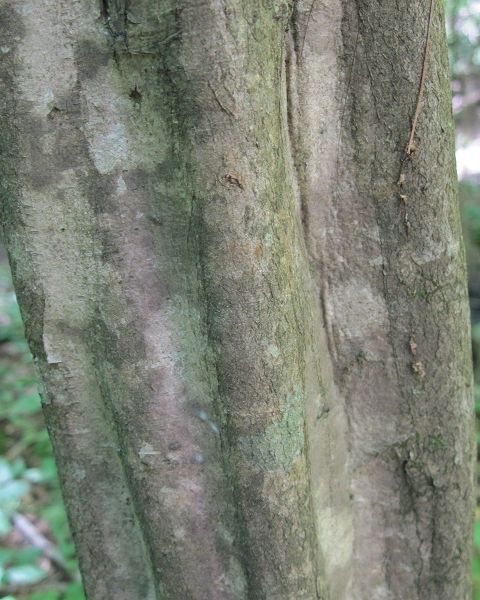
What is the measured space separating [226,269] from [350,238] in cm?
23

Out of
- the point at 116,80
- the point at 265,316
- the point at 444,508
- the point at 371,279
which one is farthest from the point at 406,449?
the point at 116,80

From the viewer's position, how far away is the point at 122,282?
75 cm

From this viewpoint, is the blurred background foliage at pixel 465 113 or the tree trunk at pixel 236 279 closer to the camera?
the tree trunk at pixel 236 279

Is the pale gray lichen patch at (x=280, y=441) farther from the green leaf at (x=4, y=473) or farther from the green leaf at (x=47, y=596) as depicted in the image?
the green leaf at (x=47, y=596)

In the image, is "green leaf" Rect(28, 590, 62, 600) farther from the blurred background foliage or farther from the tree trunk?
the blurred background foliage

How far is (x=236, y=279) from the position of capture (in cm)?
71

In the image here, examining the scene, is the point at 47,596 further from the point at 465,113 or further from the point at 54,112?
the point at 465,113

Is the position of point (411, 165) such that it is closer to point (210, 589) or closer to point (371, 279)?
point (371, 279)

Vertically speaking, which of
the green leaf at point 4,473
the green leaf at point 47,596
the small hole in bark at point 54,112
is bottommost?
the green leaf at point 47,596

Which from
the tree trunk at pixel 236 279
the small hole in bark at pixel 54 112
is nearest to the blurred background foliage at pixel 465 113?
the tree trunk at pixel 236 279

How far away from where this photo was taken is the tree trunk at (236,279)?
0.67 metres

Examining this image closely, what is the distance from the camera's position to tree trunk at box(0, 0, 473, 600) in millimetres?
670

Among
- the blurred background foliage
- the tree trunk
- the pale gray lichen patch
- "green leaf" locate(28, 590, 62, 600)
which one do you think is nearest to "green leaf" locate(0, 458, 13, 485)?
"green leaf" locate(28, 590, 62, 600)

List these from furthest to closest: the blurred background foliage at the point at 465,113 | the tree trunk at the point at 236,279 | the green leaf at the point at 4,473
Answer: the blurred background foliage at the point at 465,113 < the green leaf at the point at 4,473 < the tree trunk at the point at 236,279
